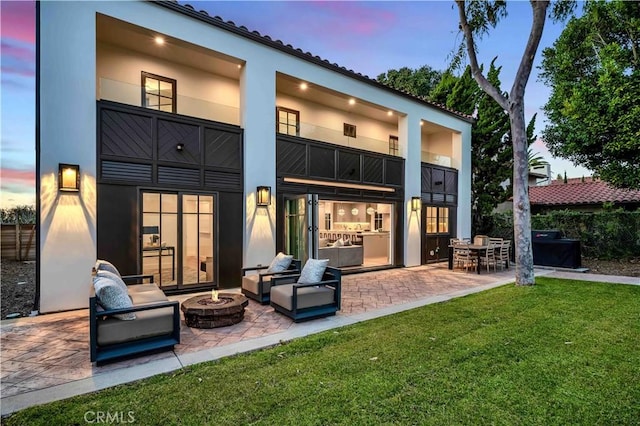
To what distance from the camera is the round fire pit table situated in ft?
16.0

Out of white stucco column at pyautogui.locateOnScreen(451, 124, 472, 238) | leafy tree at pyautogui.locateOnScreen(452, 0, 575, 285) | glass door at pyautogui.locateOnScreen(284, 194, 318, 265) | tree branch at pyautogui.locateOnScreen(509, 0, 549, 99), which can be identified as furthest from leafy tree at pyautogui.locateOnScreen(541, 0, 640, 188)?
glass door at pyautogui.locateOnScreen(284, 194, 318, 265)

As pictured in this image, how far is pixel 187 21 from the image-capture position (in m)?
7.18

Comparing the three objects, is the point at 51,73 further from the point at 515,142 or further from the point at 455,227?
the point at 455,227

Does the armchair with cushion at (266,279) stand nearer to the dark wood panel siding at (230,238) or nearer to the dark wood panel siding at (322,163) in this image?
the dark wood panel siding at (230,238)

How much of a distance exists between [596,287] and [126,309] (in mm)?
10126

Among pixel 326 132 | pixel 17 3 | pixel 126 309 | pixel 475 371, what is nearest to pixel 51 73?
pixel 17 3

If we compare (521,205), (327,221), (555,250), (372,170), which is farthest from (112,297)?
(327,221)

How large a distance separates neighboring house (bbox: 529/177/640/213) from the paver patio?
1426cm

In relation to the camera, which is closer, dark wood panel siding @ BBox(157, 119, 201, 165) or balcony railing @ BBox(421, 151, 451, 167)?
dark wood panel siding @ BBox(157, 119, 201, 165)

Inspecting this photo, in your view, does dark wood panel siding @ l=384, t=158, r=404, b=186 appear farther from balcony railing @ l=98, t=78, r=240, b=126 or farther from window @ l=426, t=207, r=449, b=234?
balcony railing @ l=98, t=78, r=240, b=126

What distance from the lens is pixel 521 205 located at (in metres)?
8.38

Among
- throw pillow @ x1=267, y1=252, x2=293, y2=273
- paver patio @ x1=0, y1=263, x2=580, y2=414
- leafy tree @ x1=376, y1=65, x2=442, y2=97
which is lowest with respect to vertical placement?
paver patio @ x1=0, y1=263, x2=580, y2=414

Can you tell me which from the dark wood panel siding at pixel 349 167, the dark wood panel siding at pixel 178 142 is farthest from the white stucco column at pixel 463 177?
the dark wood panel siding at pixel 178 142

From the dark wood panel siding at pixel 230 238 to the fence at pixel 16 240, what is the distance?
A: 914 cm
